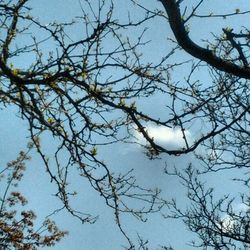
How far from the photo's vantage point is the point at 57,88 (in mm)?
4449

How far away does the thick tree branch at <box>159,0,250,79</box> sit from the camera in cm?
401

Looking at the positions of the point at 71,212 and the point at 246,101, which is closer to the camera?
the point at 71,212

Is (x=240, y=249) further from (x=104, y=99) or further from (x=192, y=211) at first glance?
(x=104, y=99)

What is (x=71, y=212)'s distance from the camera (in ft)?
15.9

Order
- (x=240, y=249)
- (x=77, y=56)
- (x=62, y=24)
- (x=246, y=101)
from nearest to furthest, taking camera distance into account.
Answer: (x=77, y=56)
(x=62, y=24)
(x=246, y=101)
(x=240, y=249)

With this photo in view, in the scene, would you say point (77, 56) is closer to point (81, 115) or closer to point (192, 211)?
point (81, 115)

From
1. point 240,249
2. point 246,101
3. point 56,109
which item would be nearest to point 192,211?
point 240,249

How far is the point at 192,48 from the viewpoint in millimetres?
4086

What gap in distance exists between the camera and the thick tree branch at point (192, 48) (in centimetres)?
401

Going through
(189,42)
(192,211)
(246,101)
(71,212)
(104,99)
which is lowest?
(71,212)

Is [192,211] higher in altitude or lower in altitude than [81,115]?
higher

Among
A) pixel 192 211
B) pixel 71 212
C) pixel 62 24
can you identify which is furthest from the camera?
pixel 192 211

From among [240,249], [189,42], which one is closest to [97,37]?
[189,42]

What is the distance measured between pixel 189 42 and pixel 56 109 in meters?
1.91
